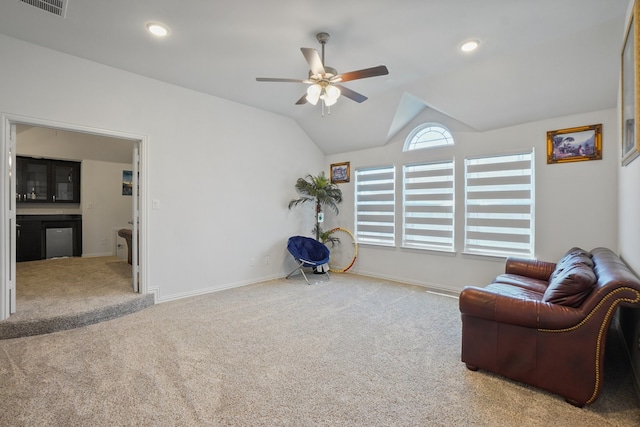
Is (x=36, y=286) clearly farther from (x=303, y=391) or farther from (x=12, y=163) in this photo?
(x=303, y=391)

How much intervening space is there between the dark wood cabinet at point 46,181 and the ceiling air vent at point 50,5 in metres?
5.33

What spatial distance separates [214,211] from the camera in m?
4.52

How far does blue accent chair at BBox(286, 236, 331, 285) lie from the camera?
4953 millimetres

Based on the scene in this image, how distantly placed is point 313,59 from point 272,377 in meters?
2.59

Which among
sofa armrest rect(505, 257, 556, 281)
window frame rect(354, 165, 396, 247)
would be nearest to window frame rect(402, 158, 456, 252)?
window frame rect(354, 165, 396, 247)

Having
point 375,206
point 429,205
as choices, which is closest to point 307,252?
point 375,206

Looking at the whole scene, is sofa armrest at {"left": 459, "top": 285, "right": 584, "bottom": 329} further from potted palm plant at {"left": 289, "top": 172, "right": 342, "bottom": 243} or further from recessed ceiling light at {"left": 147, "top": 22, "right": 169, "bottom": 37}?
potted palm plant at {"left": 289, "top": 172, "right": 342, "bottom": 243}

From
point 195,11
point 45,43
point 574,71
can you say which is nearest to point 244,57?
point 195,11

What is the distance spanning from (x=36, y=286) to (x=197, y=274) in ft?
7.06

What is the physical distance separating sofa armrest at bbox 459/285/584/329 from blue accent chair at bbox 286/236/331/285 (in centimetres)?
Result: 293

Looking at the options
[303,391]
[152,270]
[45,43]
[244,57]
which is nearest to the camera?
[303,391]

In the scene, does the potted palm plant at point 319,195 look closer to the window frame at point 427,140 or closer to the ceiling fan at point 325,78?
the window frame at point 427,140

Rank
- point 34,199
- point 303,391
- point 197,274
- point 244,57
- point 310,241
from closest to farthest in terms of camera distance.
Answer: point 303,391, point 244,57, point 197,274, point 310,241, point 34,199

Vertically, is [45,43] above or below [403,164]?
above
